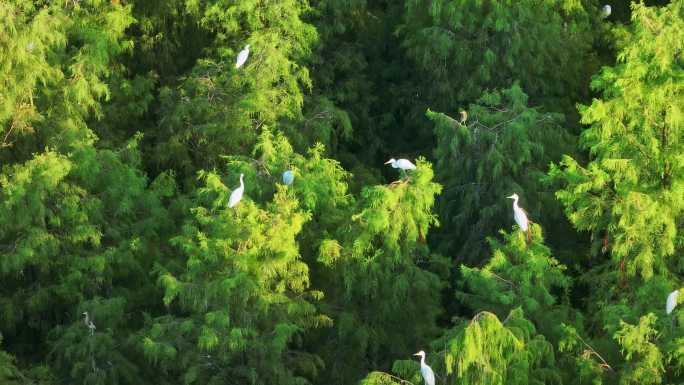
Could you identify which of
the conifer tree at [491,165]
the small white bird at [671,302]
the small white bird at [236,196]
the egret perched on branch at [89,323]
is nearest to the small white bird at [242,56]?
the conifer tree at [491,165]

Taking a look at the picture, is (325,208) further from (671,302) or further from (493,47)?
(493,47)

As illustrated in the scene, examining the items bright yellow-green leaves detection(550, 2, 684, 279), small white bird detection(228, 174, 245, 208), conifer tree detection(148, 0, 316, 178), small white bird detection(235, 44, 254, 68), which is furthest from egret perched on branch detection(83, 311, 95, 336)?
bright yellow-green leaves detection(550, 2, 684, 279)

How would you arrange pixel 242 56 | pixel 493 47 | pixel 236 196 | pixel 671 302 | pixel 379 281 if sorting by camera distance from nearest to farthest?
pixel 671 302
pixel 236 196
pixel 379 281
pixel 242 56
pixel 493 47

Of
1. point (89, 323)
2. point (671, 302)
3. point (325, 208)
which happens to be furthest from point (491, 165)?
point (89, 323)

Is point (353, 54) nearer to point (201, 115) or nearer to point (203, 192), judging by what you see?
point (201, 115)

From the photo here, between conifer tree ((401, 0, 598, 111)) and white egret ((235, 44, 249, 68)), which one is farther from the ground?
white egret ((235, 44, 249, 68))

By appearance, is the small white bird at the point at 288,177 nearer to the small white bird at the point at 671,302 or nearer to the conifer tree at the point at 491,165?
the conifer tree at the point at 491,165

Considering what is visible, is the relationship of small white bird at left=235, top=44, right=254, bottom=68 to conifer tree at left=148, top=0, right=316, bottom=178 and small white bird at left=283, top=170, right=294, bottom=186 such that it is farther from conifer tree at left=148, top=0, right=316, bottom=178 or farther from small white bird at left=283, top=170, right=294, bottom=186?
small white bird at left=283, top=170, right=294, bottom=186

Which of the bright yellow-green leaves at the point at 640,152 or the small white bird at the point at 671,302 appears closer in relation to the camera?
the small white bird at the point at 671,302

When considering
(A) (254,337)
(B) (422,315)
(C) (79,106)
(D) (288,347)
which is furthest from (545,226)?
(C) (79,106)
